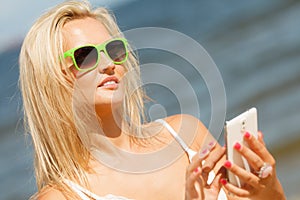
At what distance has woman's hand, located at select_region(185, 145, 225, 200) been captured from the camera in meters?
2.22

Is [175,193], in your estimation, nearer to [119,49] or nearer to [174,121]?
[174,121]

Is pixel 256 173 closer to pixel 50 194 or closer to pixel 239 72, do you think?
pixel 50 194

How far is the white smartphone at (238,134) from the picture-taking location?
7.16ft

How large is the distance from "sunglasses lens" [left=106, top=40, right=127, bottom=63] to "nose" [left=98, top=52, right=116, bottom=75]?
20 mm

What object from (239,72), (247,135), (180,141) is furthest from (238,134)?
(239,72)

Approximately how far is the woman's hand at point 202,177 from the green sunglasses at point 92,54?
1.76 feet

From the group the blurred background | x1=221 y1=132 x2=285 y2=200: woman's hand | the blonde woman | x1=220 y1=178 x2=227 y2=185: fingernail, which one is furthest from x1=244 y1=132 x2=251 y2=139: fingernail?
the blurred background

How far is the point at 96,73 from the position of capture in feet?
8.60

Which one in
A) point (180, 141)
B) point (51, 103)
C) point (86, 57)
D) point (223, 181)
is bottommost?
point (223, 181)

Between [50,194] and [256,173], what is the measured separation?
0.70 meters

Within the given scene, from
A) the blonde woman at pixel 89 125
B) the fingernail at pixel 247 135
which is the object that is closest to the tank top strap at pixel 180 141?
the blonde woman at pixel 89 125

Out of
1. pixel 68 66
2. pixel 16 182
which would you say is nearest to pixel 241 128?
pixel 68 66

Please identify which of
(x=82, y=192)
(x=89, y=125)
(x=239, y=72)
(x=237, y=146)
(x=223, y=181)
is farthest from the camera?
(x=239, y=72)

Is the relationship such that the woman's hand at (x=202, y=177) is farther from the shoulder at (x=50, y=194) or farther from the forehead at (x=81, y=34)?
the forehead at (x=81, y=34)
